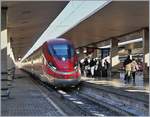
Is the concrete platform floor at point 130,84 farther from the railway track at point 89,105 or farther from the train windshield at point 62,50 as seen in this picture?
the train windshield at point 62,50

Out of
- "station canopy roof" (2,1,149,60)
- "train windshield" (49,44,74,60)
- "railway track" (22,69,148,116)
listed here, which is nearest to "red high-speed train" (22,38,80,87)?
"train windshield" (49,44,74,60)

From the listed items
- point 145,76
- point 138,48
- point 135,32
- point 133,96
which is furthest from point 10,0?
point 138,48

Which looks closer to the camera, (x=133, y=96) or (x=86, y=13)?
(x=133, y=96)

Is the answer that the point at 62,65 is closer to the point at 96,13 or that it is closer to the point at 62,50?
the point at 62,50

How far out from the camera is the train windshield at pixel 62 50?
2650cm

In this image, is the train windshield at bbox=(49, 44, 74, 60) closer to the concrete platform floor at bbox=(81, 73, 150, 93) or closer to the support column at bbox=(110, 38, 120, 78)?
the concrete platform floor at bbox=(81, 73, 150, 93)

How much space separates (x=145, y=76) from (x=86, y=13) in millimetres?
7844

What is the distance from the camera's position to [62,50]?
2689cm

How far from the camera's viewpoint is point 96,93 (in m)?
26.0

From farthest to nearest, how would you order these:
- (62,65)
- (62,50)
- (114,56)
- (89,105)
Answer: (114,56), (62,50), (62,65), (89,105)

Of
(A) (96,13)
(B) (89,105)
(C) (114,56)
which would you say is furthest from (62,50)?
(C) (114,56)

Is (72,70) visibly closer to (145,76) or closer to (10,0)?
(10,0)

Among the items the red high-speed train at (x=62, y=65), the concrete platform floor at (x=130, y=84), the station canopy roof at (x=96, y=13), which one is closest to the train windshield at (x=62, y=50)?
the red high-speed train at (x=62, y=65)

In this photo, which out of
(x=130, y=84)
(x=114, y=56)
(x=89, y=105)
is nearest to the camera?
(x=89, y=105)
